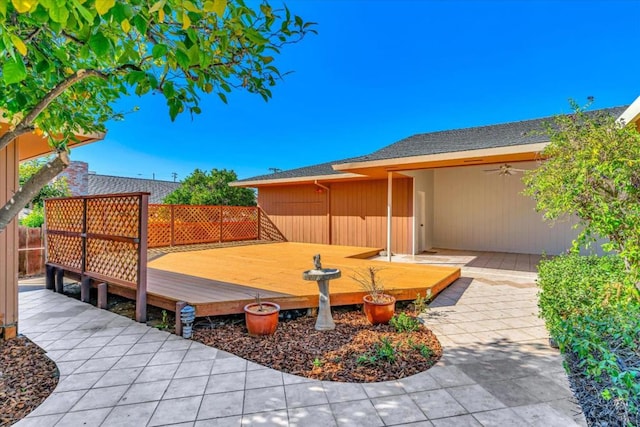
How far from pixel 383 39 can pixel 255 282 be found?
29.1 ft

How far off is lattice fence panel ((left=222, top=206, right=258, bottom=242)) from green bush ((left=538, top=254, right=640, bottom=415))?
31.4 feet

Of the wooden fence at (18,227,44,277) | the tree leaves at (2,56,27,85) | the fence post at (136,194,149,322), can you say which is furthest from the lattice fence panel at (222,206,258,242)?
the tree leaves at (2,56,27,85)

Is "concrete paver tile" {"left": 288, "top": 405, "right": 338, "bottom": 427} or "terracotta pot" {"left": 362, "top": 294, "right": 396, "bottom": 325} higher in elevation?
"terracotta pot" {"left": 362, "top": 294, "right": 396, "bottom": 325}

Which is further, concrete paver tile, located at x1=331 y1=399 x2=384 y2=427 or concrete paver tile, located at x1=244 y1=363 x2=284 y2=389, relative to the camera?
concrete paver tile, located at x1=244 y1=363 x2=284 y2=389

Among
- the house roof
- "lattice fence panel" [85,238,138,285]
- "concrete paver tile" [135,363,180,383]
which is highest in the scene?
the house roof

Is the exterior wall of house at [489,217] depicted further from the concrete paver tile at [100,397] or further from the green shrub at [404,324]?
the concrete paver tile at [100,397]

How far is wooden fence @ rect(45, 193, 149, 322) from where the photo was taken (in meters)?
4.34

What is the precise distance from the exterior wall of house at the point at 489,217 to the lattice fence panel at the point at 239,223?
6.55 meters

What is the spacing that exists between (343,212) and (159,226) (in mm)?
5749

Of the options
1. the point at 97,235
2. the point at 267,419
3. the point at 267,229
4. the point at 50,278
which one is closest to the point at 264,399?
the point at 267,419

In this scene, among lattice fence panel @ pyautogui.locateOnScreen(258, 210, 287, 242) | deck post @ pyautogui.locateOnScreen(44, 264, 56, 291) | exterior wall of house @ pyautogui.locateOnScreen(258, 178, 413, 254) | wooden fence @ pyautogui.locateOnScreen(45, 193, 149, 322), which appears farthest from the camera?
lattice fence panel @ pyautogui.locateOnScreen(258, 210, 287, 242)

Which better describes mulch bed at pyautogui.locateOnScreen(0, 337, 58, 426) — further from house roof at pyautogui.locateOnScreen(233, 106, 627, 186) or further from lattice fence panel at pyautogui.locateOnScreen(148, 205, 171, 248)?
lattice fence panel at pyautogui.locateOnScreen(148, 205, 171, 248)

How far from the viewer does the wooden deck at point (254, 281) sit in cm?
421

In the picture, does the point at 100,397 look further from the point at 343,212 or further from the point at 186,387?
the point at 343,212
